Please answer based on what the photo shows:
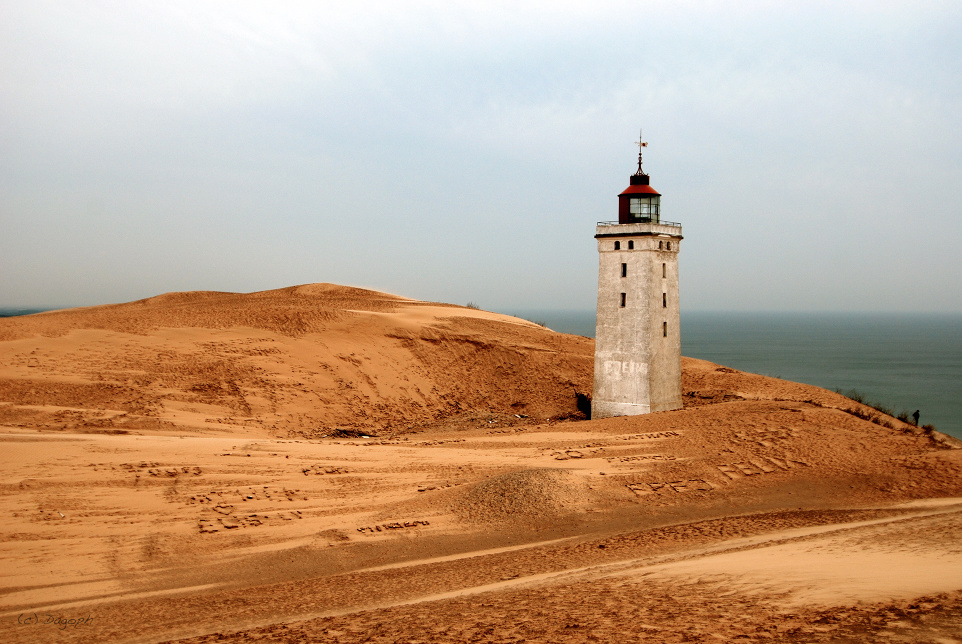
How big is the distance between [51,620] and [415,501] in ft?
23.5

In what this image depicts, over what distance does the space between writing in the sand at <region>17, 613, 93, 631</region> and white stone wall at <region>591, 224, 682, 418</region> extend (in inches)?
691

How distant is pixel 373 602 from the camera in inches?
437

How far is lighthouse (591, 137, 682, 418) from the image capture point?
24594 millimetres

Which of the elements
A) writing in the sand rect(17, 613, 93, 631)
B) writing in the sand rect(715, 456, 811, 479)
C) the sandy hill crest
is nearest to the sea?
the sandy hill crest

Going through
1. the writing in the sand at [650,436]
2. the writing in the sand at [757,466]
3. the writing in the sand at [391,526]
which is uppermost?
the writing in the sand at [650,436]

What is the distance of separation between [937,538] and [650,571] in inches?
196

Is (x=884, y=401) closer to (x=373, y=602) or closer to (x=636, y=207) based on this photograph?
(x=636, y=207)

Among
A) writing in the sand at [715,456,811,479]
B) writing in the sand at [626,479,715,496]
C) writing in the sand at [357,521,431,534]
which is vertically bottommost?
writing in the sand at [357,521,431,534]

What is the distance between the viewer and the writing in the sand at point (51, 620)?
10.6 m

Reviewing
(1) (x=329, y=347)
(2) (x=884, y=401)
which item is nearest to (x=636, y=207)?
(1) (x=329, y=347)

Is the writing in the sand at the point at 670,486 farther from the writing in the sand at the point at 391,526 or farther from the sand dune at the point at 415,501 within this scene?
the writing in the sand at the point at 391,526

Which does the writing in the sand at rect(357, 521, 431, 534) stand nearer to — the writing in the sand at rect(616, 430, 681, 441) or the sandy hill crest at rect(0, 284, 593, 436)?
the writing in the sand at rect(616, 430, 681, 441)

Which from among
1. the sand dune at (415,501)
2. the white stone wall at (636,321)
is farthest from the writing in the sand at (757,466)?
the white stone wall at (636,321)

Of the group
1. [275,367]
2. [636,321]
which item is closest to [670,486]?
[636,321]
